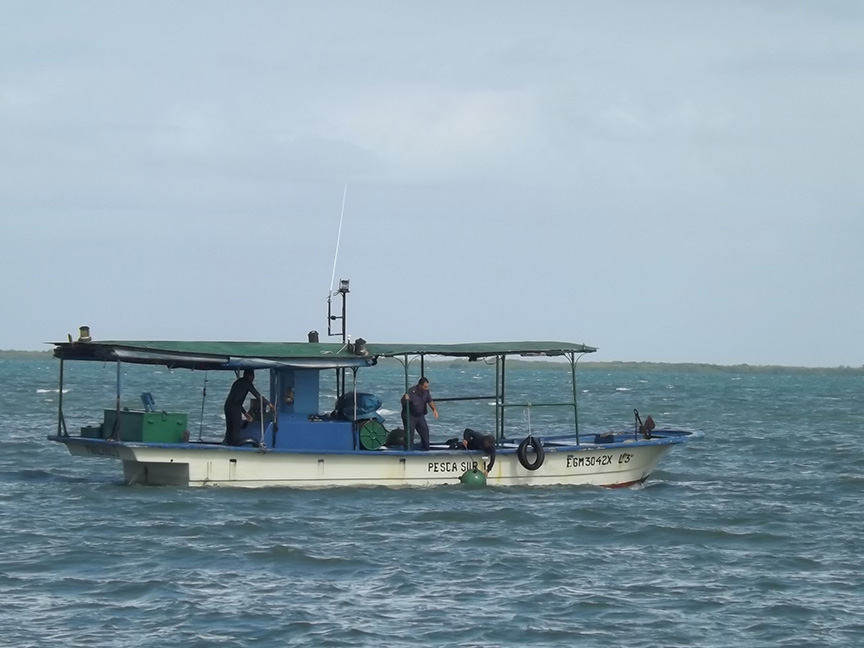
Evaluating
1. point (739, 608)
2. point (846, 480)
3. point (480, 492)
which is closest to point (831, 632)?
point (739, 608)

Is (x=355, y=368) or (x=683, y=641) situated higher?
(x=355, y=368)

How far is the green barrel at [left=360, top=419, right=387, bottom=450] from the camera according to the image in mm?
22672

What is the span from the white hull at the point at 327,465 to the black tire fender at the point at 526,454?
0.16 m

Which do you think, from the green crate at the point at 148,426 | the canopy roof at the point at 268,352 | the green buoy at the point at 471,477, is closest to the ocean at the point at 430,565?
the green buoy at the point at 471,477

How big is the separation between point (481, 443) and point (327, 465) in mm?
2727

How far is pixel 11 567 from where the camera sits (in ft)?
54.4

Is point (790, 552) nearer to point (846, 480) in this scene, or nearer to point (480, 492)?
point (480, 492)

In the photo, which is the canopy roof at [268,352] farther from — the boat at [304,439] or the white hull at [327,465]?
the white hull at [327,465]

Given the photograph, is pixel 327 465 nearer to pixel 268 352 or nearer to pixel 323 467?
pixel 323 467

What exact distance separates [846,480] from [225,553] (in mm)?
15829

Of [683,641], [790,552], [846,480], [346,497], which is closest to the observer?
[683,641]

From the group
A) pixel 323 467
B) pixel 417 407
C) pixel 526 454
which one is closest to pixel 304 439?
pixel 323 467

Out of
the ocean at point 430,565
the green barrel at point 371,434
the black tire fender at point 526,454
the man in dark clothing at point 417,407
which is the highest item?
the man in dark clothing at point 417,407

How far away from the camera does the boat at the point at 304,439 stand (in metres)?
21.8
